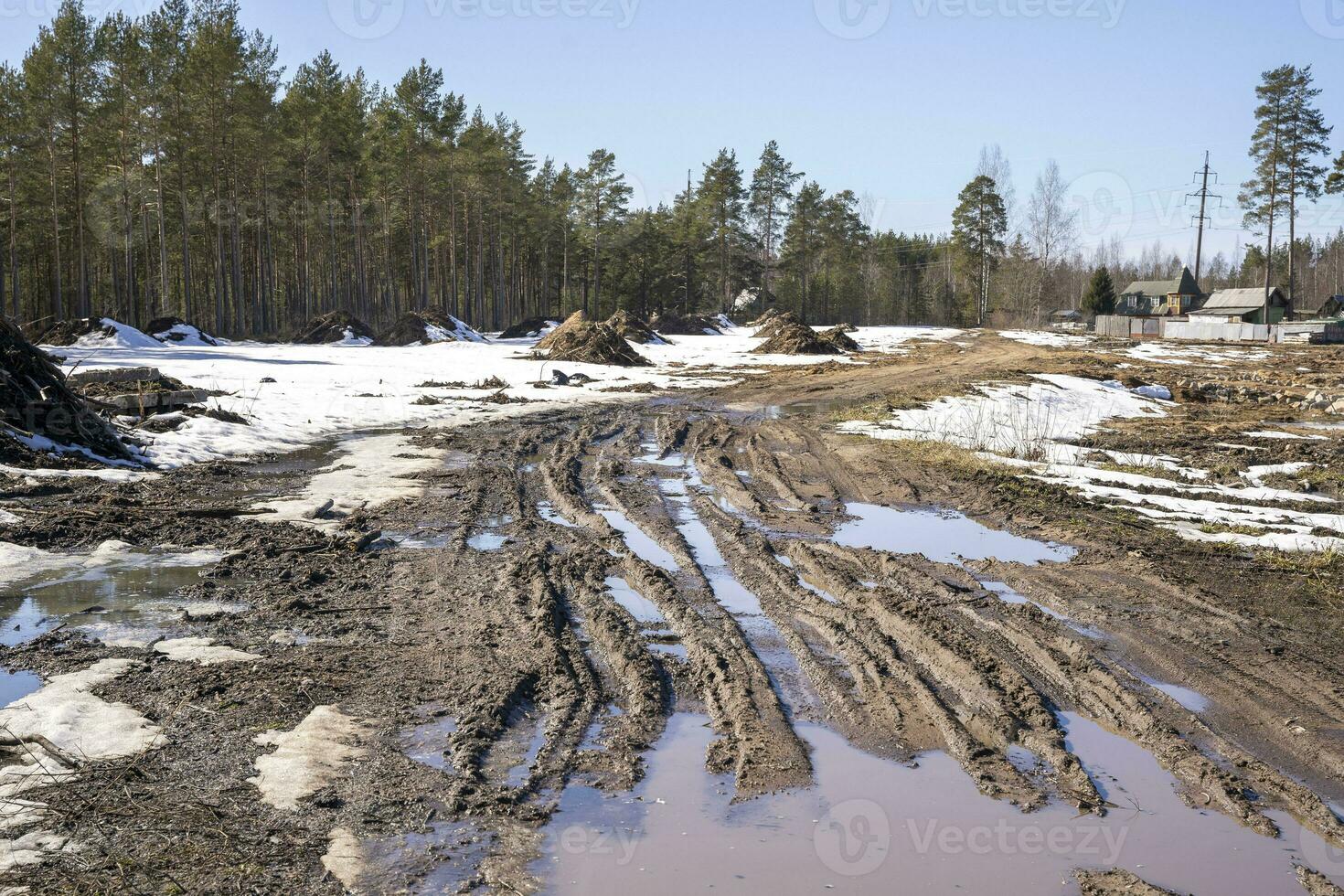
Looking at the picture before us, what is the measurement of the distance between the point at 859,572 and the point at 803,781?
385 centimetres

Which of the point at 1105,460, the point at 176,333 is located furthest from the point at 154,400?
the point at 176,333

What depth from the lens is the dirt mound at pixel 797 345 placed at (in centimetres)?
4103

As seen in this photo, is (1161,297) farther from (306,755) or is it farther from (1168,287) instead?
(306,755)

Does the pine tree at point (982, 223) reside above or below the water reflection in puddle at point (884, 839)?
above

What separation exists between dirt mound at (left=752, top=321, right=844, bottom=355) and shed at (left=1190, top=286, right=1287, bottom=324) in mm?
43387

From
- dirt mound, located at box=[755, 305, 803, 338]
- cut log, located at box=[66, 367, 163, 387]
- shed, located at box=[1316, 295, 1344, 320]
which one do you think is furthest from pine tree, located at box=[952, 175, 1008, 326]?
cut log, located at box=[66, 367, 163, 387]

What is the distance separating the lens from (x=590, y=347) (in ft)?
109

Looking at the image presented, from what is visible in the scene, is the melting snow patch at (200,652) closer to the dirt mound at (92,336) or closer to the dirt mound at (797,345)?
the dirt mound at (92,336)

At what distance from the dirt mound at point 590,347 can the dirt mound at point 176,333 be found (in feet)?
44.3

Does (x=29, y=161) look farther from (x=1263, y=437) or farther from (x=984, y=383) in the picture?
(x=1263, y=437)

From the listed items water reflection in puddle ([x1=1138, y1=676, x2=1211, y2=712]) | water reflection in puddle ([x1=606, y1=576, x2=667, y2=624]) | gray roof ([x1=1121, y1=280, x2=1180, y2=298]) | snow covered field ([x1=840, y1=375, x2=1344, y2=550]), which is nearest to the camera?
water reflection in puddle ([x1=1138, y1=676, x2=1211, y2=712])

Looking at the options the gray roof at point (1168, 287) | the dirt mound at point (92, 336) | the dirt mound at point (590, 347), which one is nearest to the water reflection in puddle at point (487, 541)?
the dirt mound at point (590, 347)

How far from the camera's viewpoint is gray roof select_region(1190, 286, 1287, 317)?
70.0 meters

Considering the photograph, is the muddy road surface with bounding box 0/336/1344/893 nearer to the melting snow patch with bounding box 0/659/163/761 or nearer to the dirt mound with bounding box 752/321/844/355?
the melting snow patch with bounding box 0/659/163/761
